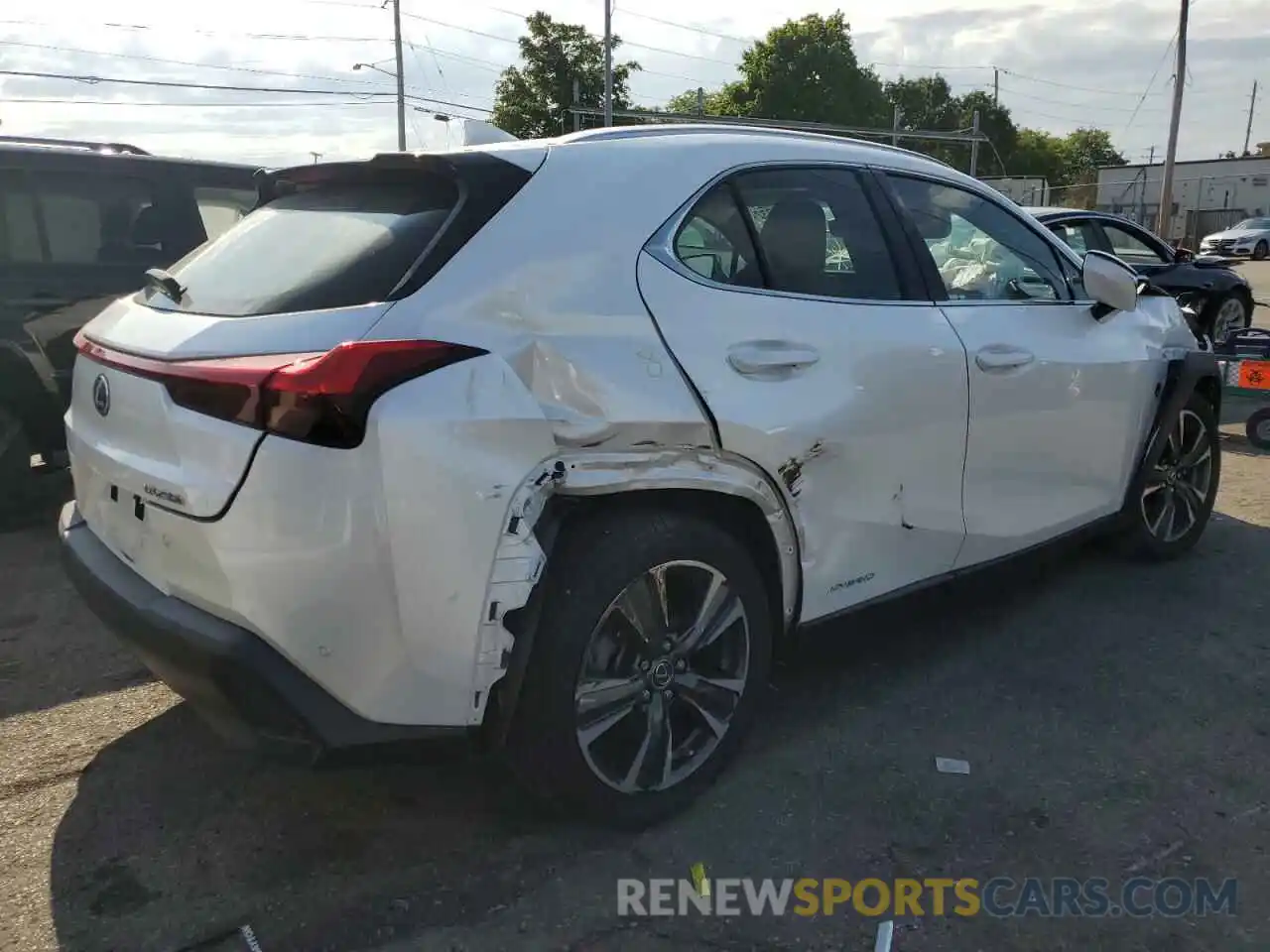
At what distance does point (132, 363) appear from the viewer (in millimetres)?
2533

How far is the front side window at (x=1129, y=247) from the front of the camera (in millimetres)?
10027

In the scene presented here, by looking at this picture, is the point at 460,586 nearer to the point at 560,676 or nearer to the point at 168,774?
the point at 560,676

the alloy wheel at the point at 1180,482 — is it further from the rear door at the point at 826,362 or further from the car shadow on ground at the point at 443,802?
the rear door at the point at 826,362

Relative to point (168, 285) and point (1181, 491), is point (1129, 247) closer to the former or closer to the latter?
point (1181, 491)

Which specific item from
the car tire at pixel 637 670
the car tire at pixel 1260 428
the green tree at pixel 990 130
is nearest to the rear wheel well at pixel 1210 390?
the car tire at pixel 1260 428

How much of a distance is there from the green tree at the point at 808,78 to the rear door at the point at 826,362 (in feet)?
197

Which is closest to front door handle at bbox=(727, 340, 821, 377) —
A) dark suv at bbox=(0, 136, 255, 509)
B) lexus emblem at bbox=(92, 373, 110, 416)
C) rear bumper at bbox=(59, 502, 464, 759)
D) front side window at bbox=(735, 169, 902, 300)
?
front side window at bbox=(735, 169, 902, 300)

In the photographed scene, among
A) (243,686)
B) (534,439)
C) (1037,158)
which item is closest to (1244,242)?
(534,439)

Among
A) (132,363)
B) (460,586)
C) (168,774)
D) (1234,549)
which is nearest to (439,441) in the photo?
(460,586)

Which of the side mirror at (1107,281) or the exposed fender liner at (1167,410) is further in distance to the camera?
the exposed fender liner at (1167,410)

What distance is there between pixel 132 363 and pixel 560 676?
50.0 inches

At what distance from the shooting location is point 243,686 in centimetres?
219

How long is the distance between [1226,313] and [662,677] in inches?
431

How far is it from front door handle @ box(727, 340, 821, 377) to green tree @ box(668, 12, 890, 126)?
60.6m
